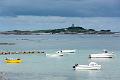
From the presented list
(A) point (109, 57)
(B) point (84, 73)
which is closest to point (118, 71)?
(B) point (84, 73)

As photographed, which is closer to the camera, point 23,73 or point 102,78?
point 102,78

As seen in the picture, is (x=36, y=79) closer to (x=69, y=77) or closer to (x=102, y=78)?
(x=69, y=77)

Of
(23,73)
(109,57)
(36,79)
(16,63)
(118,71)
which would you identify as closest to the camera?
(36,79)

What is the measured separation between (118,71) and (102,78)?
33.6ft

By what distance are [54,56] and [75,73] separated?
146 feet

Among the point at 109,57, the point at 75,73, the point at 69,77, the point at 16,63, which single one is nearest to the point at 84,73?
the point at 75,73

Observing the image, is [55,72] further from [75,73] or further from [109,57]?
[109,57]

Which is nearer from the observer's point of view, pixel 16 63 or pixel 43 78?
pixel 43 78

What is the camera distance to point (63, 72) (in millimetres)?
72125

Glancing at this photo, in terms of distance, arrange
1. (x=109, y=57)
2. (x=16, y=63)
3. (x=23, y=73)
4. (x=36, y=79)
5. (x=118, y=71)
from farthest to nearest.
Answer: (x=109, y=57), (x=16, y=63), (x=118, y=71), (x=23, y=73), (x=36, y=79)

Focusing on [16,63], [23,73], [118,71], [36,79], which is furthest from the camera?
[16,63]

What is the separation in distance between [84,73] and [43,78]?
12.1m

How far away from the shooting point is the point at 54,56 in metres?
117

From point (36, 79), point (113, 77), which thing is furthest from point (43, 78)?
point (113, 77)
